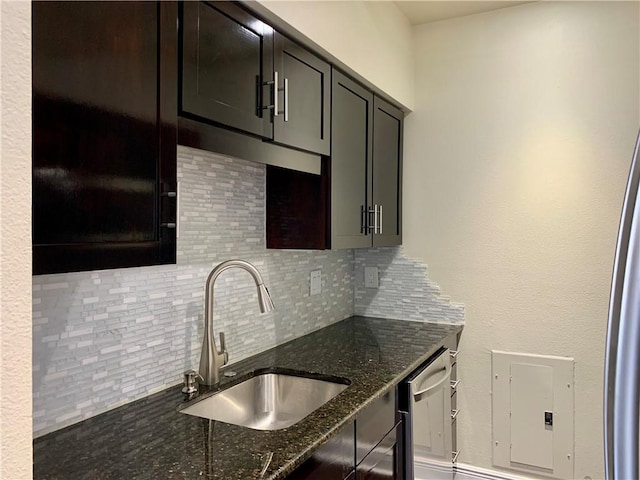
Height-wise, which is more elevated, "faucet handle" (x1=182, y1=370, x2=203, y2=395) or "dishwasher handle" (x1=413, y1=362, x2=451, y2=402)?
"faucet handle" (x1=182, y1=370, x2=203, y2=395)

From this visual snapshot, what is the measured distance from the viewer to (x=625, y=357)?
1.42 ft

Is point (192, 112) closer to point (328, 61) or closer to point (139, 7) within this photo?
Result: point (139, 7)

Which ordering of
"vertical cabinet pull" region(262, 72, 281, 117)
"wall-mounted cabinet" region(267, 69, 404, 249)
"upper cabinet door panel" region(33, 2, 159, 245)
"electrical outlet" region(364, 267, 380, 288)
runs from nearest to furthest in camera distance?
"upper cabinet door panel" region(33, 2, 159, 245) → "vertical cabinet pull" region(262, 72, 281, 117) → "wall-mounted cabinet" region(267, 69, 404, 249) → "electrical outlet" region(364, 267, 380, 288)

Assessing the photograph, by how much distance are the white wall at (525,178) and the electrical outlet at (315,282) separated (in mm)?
589

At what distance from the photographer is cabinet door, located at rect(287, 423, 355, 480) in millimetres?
1225

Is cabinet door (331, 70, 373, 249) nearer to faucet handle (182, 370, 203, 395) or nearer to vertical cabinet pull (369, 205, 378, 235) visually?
vertical cabinet pull (369, 205, 378, 235)

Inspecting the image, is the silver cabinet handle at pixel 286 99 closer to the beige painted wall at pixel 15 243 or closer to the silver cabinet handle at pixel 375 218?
the silver cabinet handle at pixel 375 218

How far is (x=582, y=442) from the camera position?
7.77ft

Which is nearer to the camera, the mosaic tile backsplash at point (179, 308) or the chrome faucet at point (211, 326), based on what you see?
the mosaic tile backsplash at point (179, 308)

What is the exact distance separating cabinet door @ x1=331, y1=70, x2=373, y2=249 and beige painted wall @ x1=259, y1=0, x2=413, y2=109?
0.11m

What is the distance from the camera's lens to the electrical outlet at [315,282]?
8.01ft

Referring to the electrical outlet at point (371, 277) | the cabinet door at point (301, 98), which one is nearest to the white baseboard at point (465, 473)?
the electrical outlet at point (371, 277)

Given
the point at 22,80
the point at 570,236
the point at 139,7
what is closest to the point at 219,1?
the point at 139,7

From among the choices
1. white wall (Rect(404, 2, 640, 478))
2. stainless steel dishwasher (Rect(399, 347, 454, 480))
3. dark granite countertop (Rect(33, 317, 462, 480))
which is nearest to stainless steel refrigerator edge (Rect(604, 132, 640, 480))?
dark granite countertop (Rect(33, 317, 462, 480))
